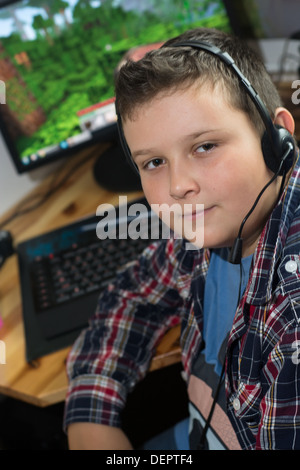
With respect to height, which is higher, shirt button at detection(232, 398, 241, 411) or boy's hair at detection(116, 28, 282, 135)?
boy's hair at detection(116, 28, 282, 135)

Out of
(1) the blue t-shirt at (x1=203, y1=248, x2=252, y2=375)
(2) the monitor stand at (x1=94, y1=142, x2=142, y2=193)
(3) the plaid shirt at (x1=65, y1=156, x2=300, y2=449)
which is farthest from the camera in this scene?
(2) the monitor stand at (x1=94, y1=142, x2=142, y2=193)

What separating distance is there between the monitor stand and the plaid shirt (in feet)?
1.30

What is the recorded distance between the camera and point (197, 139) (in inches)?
26.1

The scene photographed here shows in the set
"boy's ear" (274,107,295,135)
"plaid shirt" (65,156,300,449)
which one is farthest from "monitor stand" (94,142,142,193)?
"boy's ear" (274,107,295,135)

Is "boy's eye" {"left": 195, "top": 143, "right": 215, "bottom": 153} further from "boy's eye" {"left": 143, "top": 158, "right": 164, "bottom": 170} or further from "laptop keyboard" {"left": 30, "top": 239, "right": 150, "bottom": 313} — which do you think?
"laptop keyboard" {"left": 30, "top": 239, "right": 150, "bottom": 313}

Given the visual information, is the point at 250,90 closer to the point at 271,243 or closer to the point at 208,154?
the point at 208,154

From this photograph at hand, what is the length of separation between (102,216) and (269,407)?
0.68 meters

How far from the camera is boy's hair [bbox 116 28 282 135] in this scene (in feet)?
2.23

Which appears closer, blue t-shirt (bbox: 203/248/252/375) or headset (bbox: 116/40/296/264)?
headset (bbox: 116/40/296/264)

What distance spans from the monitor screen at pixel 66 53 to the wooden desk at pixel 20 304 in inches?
5.4

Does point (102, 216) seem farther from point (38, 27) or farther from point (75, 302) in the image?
point (38, 27)

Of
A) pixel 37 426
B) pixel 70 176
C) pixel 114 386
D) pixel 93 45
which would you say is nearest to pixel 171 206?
pixel 114 386

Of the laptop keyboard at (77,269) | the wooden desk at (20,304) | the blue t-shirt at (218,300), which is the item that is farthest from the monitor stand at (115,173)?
the blue t-shirt at (218,300)

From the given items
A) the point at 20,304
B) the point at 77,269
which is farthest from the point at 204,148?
the point at 20,304
